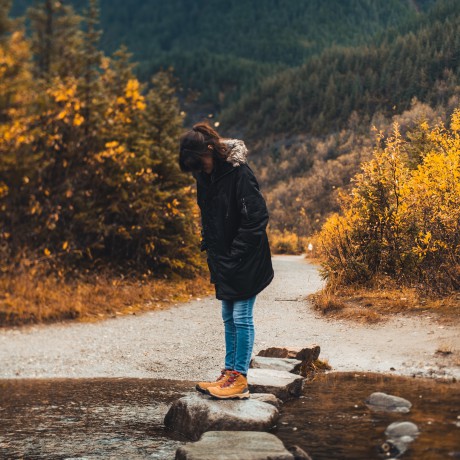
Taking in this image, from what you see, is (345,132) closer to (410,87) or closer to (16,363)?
(410,87)

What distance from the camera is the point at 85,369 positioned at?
8.89 metres

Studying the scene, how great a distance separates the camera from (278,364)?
7.79 m

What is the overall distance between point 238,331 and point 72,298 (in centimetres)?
792

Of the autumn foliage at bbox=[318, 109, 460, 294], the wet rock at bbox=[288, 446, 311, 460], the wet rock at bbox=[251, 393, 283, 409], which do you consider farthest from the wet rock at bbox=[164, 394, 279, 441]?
the autumn foliage at bbox=[318, 109, 460, 294]

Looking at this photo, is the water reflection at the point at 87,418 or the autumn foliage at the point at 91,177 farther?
the autumn foliage at the point at 91,177

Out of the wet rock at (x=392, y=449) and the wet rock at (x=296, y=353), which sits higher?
the wet rock at (x=392, y=449)

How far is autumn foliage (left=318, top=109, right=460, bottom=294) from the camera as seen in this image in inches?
455

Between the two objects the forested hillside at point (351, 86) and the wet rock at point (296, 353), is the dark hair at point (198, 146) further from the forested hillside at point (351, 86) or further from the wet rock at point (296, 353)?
the forested hillside at point (351, 86)

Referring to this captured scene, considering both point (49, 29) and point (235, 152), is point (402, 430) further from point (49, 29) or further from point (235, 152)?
point (49, 29)

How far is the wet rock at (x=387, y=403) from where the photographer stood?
591 cm

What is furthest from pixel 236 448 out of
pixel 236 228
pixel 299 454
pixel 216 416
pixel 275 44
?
pixel 275 44

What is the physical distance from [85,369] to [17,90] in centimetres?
894

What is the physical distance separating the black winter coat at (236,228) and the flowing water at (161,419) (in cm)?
127

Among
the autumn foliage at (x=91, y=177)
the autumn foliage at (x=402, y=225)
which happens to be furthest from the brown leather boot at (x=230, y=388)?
the autumn foliage at (x=91, y=177)
